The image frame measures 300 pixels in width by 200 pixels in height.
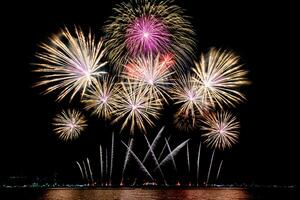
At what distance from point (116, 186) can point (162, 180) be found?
343 inches

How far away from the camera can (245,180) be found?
258ft

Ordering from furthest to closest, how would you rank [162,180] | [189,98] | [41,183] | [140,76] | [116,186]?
1. [41,183]
2. [116,186]
3. [162,180]
4. [189,98]
5. [140,76]

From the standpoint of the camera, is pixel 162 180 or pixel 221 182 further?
pixel 221 182

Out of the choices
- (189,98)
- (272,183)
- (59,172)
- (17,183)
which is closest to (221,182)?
(272,183)

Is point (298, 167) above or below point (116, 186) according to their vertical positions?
above

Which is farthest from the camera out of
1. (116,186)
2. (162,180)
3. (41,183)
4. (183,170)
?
(41,183)

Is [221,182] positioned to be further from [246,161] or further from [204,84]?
[204,84]

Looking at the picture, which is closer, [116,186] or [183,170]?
[116,186]

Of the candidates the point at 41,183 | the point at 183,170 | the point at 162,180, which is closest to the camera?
the point at 162,180

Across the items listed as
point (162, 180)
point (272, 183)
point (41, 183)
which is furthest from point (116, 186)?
point (272, 183)

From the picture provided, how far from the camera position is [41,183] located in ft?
255

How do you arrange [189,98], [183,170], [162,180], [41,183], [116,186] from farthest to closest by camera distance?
1. [41,183]
2. [183,170]
3. [116,186]
4. [162,180]
5. [189,98]

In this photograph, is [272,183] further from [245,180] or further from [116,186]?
[116,186]

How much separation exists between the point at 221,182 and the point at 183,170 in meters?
11.9
